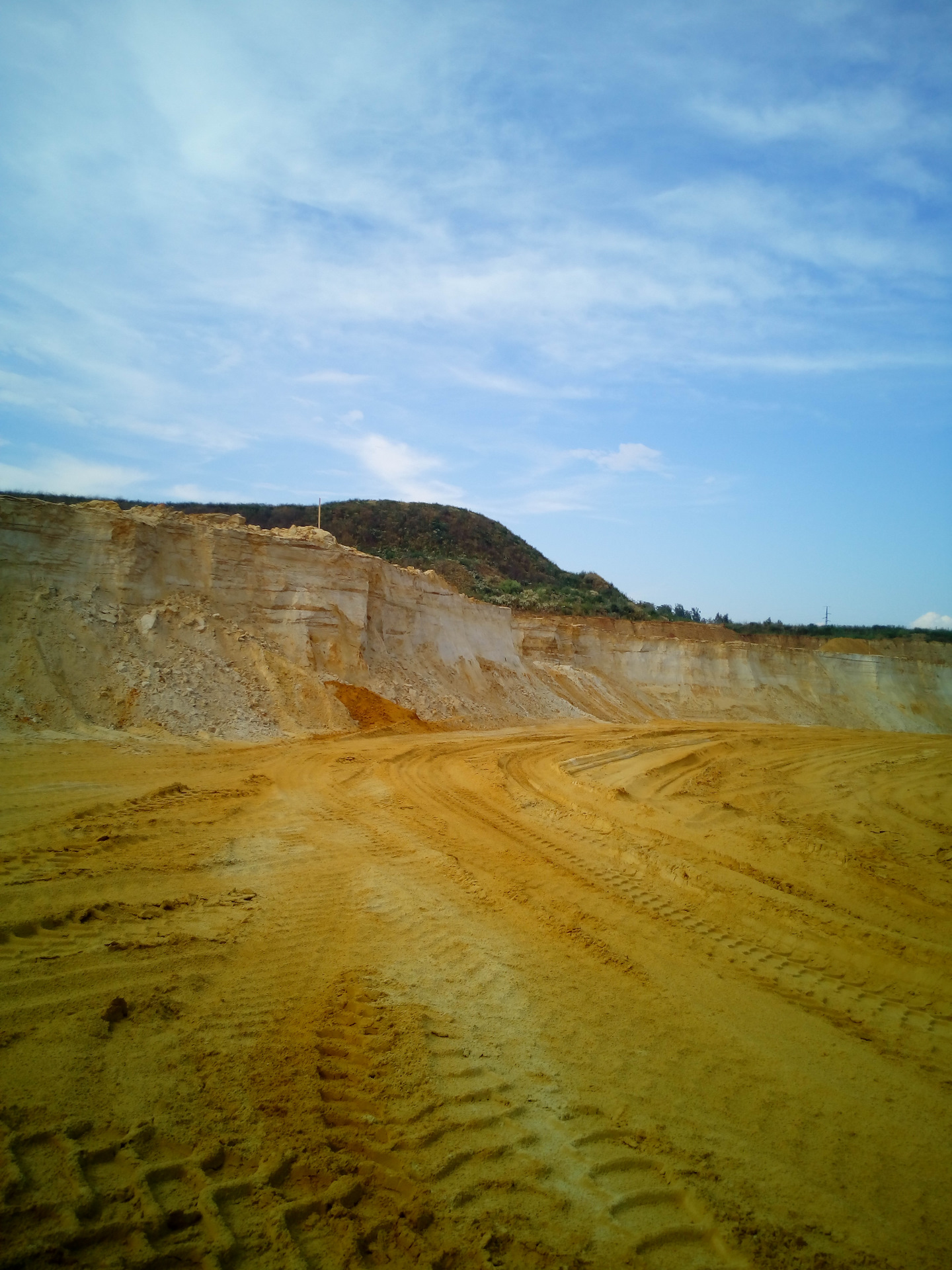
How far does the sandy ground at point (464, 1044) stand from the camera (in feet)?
8.70

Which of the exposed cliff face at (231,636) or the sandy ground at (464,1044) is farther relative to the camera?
the exposed cliff face at (231,636)

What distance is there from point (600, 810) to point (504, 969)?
4939mm

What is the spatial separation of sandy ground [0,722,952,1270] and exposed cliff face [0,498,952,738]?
264 inches

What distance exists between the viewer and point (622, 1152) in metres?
3.10

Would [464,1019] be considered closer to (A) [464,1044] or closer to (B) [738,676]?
(A) [464,1044]

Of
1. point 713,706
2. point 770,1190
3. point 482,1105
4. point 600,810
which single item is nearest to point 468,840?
point 600,810

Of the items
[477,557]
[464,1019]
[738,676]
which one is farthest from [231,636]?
[477,557]

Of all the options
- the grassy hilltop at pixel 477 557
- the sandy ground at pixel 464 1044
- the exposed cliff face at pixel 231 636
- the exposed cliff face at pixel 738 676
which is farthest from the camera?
the grassy hilltop at pixel 477 557

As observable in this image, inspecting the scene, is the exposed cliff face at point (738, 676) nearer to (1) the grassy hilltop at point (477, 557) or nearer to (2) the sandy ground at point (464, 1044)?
(1) the grassy hilltop at point (477, 557)

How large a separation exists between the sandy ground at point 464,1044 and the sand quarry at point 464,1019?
0.06 feet

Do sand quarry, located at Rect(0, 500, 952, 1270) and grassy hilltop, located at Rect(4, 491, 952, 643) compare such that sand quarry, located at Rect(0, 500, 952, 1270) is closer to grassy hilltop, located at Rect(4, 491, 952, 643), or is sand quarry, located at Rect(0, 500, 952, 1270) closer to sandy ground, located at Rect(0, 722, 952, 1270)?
sandy ground, located at Rect(0, 722, 952, 1270)

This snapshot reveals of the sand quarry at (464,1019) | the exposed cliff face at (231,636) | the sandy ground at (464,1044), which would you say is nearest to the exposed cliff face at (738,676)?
the exposed cliff face at (231,636)

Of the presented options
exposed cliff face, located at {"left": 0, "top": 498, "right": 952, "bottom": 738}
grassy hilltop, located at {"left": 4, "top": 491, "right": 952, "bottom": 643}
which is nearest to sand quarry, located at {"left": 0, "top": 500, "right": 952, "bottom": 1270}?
exposed cliff face, located at {"left": 0, "top": 498, "right": 952, "bottom": 738}

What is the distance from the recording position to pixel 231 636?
17750 mm
